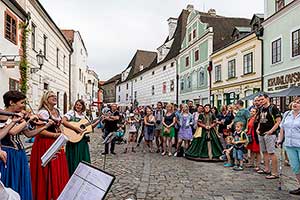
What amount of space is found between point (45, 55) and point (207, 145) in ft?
40.3

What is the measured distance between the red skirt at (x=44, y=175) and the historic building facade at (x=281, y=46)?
46.6ft

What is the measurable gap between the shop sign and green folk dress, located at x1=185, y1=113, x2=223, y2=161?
26.8 ft

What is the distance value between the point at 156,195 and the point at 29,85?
10943mm

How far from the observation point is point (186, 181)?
23.1 feet

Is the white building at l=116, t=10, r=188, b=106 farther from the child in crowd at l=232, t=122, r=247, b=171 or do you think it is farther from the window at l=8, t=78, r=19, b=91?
the child in crowd at l=232, t=122, r=247, b=171

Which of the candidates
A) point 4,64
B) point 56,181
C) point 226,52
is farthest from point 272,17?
point 56,181

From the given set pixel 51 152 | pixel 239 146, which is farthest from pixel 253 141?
pixel 51 152

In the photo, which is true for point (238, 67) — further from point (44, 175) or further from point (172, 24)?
point (172, 24)

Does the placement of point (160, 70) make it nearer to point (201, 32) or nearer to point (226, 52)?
point (201, 32)

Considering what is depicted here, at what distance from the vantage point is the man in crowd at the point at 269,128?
721cm

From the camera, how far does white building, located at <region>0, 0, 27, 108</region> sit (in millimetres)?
12047

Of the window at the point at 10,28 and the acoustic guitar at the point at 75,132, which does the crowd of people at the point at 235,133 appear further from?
the window at the point at 10,28

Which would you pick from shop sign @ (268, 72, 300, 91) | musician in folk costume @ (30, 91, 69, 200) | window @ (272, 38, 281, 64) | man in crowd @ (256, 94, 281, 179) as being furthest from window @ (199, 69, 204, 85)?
musician in folk costume @ (30, 91, 69, 200)

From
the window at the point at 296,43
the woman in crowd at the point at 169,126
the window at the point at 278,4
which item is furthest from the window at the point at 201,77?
the woman in crowd at the point at 169,126
